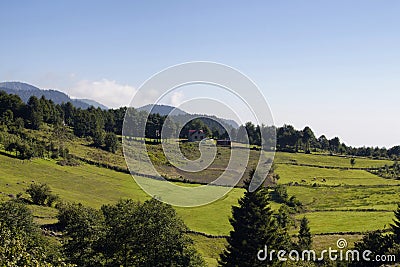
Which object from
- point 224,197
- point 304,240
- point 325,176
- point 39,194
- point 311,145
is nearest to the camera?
point 304,240

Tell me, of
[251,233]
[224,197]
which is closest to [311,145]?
[224,197]

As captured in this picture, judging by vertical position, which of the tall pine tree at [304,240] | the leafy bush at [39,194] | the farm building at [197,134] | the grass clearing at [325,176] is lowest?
the tall pine tree at [304,240]

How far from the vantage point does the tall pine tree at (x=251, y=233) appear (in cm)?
2830

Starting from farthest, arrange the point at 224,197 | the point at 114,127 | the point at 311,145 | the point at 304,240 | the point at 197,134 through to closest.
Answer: the point at 311,145 < the point at 114,127 < the point at 197,134 < the point at 224,197 < the point at 304,240

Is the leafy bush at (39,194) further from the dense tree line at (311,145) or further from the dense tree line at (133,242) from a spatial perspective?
the dense tree line at (311,145)

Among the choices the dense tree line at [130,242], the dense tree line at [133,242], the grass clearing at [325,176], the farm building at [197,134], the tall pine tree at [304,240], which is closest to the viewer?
the dense tree line at [130,242]

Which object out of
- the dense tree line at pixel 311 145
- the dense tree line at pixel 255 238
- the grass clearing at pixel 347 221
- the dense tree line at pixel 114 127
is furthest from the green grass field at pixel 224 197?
the dense tree line at pixel 311 145

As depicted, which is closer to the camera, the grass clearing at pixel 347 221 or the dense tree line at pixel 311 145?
the grass clearing at pixel 347 221

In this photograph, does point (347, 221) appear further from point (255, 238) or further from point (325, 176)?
point (325, 176)

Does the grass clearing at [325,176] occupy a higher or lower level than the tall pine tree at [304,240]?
higher

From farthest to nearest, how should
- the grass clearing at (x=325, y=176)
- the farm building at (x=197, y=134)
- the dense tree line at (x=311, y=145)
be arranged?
the dense tree line at (x=311, y=145), the grass clearing at (x=325, y=176), the farm building at (x=197, y=134)

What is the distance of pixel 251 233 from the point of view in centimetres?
2892

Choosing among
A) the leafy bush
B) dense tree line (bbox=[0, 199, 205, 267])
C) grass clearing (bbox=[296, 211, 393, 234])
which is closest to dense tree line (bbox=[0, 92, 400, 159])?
grass clearing (bbox=[296, 211, 393, 234])

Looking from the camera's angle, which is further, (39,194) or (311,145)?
(311,145)
